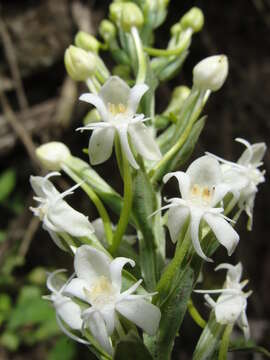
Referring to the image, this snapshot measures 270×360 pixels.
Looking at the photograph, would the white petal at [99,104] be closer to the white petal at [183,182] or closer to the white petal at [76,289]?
the white petal at [183,182]

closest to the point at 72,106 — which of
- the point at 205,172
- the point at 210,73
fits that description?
the point at 210,73

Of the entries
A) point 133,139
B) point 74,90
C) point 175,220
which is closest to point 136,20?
point 133,139

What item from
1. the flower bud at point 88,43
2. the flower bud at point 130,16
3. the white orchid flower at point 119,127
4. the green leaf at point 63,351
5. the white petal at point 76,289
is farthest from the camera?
the green leaf at point 63,351

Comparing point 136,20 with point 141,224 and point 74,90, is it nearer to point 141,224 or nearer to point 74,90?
point 141,224

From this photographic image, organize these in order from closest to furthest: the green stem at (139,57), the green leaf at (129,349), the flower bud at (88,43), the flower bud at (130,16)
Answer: the green leaf at (129,349)
the green stem at (139,57)
the flower bud at (130,16)
the flower bud at (88,43)

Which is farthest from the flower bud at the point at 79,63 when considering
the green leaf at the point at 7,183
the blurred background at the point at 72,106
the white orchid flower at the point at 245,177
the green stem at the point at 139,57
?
the blurred background at the point at 72,106
